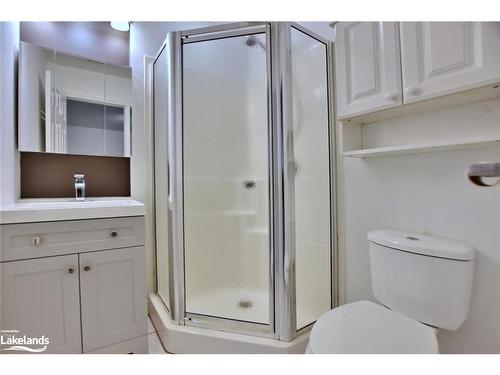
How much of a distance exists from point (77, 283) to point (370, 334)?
1137 millimetres

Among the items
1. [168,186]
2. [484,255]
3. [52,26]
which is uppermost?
[52,26]

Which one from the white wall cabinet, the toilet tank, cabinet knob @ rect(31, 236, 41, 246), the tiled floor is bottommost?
the tiled floor

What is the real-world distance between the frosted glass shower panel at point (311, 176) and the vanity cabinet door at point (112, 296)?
29.5 inches

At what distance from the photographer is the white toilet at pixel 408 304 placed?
738mm

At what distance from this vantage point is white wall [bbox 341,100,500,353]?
87 centimetres

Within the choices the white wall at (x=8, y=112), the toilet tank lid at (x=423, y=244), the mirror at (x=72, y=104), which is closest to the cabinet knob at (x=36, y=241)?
the white wall at (x=8, y=112)

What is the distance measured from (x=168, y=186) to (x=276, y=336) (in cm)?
90

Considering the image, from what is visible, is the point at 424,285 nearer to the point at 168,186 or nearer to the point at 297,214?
the point at 297,214

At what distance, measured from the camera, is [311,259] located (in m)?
1.23

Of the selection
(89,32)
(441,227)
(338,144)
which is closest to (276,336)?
Answer: (441,227)

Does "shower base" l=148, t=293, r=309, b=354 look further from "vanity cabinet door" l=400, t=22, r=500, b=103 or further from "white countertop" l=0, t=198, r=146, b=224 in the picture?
"vanity cabinet door" l=400, t=22, r=500, b=103

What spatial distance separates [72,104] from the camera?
1.42m

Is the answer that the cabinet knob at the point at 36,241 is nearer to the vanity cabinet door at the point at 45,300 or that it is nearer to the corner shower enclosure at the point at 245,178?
the vanity cabinet door at the point at 45,300

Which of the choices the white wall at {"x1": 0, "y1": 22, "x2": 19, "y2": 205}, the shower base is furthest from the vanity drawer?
the shower base
